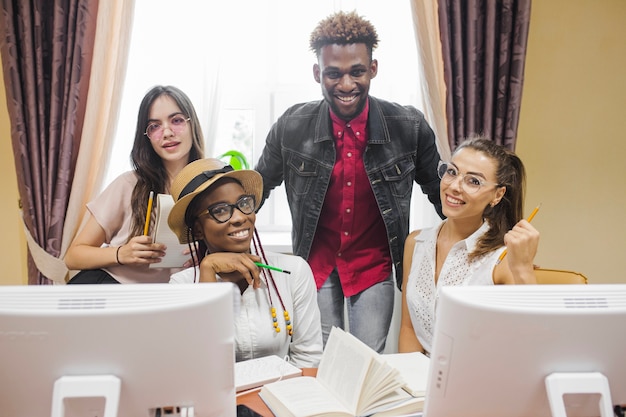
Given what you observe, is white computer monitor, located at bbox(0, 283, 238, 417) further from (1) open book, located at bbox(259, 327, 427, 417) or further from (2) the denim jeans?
(2) the denim jeans

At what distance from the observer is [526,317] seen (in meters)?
0.92

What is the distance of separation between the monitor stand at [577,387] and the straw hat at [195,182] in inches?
45.3

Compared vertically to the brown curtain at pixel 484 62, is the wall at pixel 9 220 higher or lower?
lower

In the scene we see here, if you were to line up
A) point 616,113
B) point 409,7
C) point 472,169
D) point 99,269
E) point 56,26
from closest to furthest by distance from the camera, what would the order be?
1. point 472,169
2. point 99,269
3. point 56,26
4. point 409,7
5. point 616,113

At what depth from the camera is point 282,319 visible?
5.90 feet

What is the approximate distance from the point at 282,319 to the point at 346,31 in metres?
1.22

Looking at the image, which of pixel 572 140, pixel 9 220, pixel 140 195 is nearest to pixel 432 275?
pixel 140 195

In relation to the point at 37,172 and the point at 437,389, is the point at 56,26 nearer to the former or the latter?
the point at 37,172

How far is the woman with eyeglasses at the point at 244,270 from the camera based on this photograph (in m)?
1.73

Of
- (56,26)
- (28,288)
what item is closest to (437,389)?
(28,288)

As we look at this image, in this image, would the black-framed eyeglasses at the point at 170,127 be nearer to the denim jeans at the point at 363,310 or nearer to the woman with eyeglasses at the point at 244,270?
the woman with eyeglasses at the point at 244,270

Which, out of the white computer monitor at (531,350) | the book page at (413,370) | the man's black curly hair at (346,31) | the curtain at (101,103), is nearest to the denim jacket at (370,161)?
the man's black curly hair at (346,31)

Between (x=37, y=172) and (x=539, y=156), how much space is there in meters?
2.45

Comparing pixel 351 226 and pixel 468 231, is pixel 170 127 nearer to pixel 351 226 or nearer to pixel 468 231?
pixel 351 226
